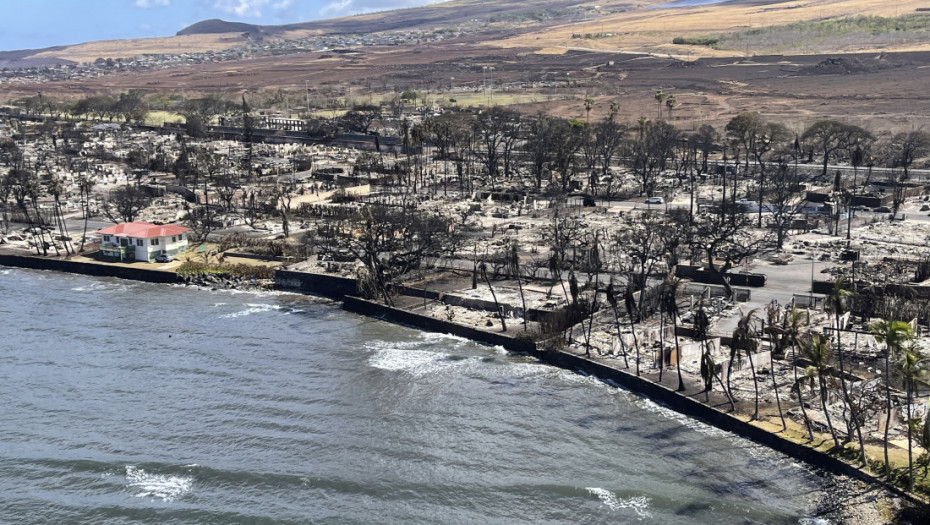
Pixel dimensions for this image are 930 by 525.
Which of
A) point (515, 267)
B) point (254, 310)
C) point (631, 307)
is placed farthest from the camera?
point (254, 310)

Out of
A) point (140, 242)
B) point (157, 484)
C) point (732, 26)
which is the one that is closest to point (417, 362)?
point (157, 484)

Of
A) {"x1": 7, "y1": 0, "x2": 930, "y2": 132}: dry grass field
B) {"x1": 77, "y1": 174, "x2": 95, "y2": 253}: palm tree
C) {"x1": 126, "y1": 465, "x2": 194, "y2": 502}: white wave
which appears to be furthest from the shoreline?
{"x1": 7, "y1": 0, "x2": 930, "y2": 132}: dry grass field

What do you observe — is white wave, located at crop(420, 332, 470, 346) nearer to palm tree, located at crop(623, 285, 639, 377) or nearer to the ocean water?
the ocean water

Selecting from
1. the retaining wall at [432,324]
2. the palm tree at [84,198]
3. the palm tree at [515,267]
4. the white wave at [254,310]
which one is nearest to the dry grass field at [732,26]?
the palm tree at [84,198]

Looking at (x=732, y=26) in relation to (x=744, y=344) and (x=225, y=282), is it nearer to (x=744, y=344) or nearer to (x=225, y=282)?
(x=225, y=282)

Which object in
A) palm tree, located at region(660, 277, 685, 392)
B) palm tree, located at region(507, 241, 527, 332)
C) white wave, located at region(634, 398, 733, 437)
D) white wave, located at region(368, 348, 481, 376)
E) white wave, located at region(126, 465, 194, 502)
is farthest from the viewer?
palm tree, located at region(507, 241, 527, 332)

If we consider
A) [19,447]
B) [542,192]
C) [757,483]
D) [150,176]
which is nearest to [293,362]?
[19,447]
